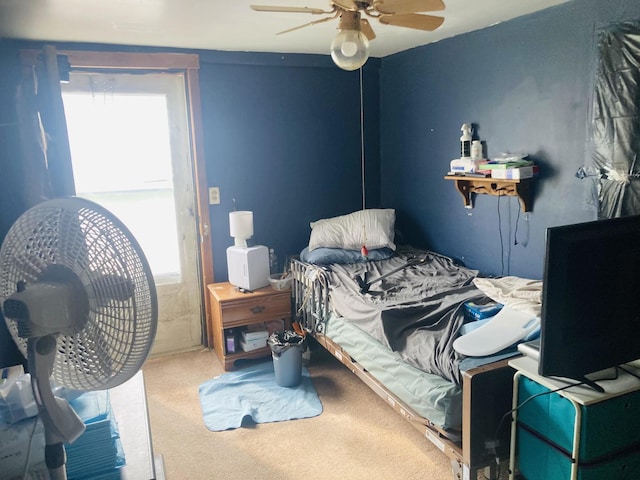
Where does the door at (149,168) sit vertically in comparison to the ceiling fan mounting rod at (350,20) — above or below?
below

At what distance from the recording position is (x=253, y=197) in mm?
3846

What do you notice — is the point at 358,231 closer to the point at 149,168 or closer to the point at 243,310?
the point at 243,310

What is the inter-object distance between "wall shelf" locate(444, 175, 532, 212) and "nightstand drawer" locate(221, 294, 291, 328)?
137 cm

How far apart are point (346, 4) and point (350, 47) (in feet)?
0.50

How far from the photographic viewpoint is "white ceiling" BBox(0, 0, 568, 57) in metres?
2.37

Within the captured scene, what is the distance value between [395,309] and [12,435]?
5.48 feet

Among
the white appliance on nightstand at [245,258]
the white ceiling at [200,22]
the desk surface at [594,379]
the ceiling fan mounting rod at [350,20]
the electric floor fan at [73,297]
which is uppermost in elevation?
the white ceiling at [200,22]

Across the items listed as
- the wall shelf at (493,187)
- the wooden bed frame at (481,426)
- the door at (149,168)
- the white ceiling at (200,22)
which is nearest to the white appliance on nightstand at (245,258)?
the door at (149,168)

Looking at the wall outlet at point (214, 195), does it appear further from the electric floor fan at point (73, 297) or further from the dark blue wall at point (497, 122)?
the electric floor fan at point (73, 297)

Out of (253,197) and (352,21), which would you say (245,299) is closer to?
(253,197)

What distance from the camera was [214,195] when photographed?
3.71 meters

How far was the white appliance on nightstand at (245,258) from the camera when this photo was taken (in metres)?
3.47

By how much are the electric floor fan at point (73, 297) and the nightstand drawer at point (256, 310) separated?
2.35 m

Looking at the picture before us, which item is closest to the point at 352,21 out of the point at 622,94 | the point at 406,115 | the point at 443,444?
the point at 622,94
